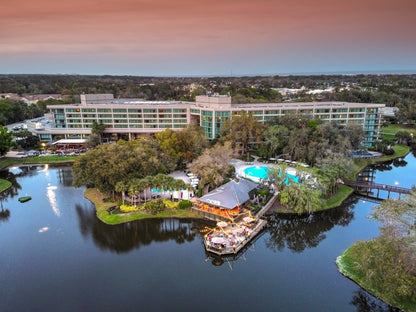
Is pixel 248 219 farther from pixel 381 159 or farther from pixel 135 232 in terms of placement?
pixel 381 159

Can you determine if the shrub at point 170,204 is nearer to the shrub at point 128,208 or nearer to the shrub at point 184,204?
the shrub at point 184,204

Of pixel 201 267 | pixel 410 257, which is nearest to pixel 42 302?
pixel 201 267

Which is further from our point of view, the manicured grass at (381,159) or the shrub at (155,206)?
the manicured grass at (381,159)

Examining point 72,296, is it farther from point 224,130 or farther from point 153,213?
point 224,130

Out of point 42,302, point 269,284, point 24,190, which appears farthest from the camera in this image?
point 24,190

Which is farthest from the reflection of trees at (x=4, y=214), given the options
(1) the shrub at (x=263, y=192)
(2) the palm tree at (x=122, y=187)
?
(1) the shrub at (x=263, y=192)

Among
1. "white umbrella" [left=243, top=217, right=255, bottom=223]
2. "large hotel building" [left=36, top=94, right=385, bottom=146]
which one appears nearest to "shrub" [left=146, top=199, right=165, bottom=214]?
"white umbrella" [left=243, top=217, right=255, bottom=223]

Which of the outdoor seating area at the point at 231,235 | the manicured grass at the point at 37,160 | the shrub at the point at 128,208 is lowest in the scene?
the outdoor seating area at the point at 231,235

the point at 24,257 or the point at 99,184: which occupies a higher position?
the point at 99,184
